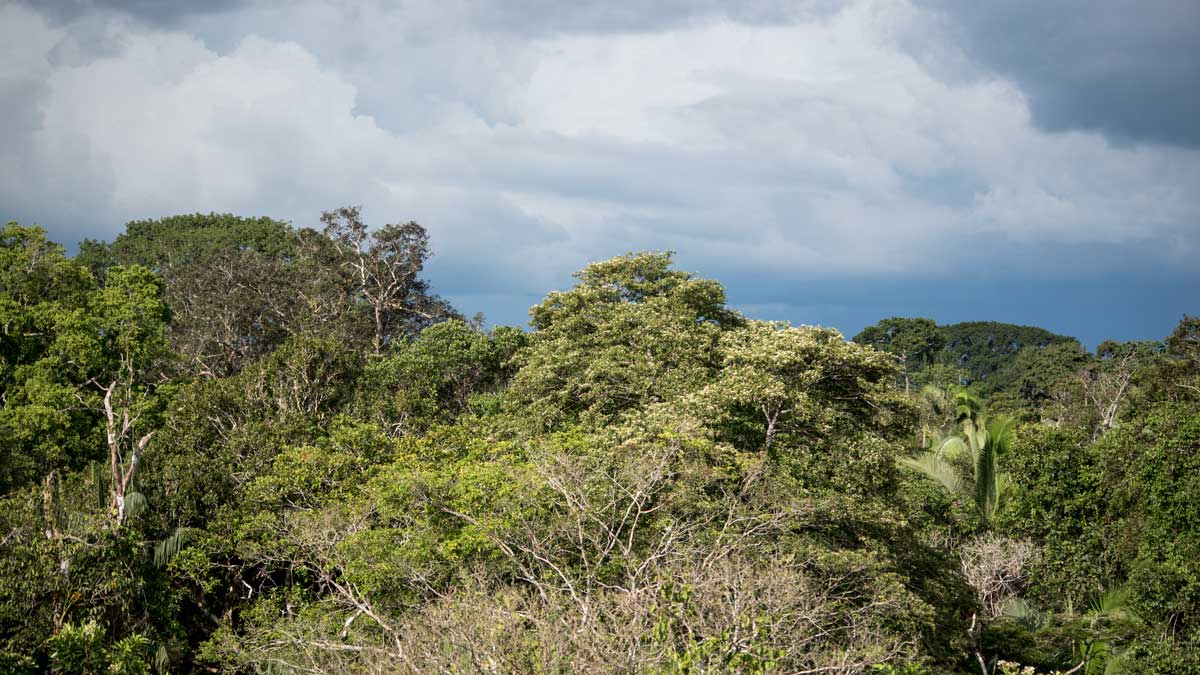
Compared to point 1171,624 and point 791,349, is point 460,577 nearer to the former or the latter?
point 791,349

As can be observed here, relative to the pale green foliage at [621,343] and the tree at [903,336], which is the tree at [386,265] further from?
the tree at [903,336]

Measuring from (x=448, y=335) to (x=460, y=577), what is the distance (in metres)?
14.0

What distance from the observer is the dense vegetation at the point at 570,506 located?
11.9m

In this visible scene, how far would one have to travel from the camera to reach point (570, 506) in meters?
13.2

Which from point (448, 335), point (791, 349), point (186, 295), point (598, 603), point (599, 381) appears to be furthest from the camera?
point (186, 295)

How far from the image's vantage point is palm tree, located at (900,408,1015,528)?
888 inches

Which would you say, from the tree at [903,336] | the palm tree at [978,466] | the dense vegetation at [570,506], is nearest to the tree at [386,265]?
the dense vegetation at [570,506]

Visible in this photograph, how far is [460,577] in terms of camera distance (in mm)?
13539

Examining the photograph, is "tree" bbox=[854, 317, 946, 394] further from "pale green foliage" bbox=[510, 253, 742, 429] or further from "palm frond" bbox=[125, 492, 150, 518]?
"palm frond" bbox=[125, 492, 150, 518]

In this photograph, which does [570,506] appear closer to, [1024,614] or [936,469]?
[936,469]

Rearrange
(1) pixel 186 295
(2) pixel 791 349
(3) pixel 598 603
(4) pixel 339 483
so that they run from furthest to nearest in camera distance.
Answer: (1) pixel 186 295, (4) pixel 339 483, (2) pixel 791 349, (3) pixel 598 603

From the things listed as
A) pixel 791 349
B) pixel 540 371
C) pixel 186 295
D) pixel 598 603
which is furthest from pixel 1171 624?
pixel 186 295

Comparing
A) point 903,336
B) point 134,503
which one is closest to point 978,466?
point 134,503

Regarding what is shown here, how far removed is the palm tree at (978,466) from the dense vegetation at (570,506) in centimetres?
11
